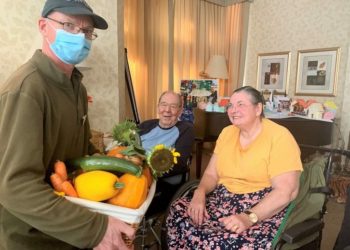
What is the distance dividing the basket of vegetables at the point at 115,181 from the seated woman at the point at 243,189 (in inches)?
26.0

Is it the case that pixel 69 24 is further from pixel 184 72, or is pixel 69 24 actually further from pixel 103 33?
pixel 184 72

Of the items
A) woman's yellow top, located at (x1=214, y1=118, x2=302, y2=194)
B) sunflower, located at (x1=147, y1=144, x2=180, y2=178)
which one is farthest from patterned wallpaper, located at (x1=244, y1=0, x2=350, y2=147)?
sunflower, located at (x1=147, y1=144, x2=180, y2=178)

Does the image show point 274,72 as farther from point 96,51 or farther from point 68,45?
point 68,45

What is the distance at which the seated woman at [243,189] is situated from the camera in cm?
136

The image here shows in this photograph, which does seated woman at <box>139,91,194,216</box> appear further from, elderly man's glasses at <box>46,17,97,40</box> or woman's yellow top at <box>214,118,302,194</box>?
elderly man's glasses at <box>46,17,97,40</box>

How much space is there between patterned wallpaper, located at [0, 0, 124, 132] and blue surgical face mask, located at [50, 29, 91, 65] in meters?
1.40

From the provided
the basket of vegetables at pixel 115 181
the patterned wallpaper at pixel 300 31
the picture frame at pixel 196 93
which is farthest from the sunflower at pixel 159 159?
the patterned wallpaper at pixel 300 31

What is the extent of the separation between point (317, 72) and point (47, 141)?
394cm

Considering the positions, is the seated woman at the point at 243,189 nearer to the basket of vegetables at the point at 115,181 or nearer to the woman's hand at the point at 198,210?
the woman's hand at the point at 198,210

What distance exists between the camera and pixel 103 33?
104 inches

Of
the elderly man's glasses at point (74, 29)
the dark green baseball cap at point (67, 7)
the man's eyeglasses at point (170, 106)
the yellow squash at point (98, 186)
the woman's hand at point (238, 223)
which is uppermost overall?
the dark green baseball cap at point (67, 7)

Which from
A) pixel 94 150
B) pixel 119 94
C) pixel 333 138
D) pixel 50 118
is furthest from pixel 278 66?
pixel 50 118

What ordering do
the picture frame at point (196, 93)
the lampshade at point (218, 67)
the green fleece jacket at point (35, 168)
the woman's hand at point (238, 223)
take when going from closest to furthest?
the green fleece jacket at point (35, 168)
the woman's hand at point (238, 223)
the picture frame at point (196, 93)
the lampshade at point (218, 67)

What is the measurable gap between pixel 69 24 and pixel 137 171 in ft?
1.66
